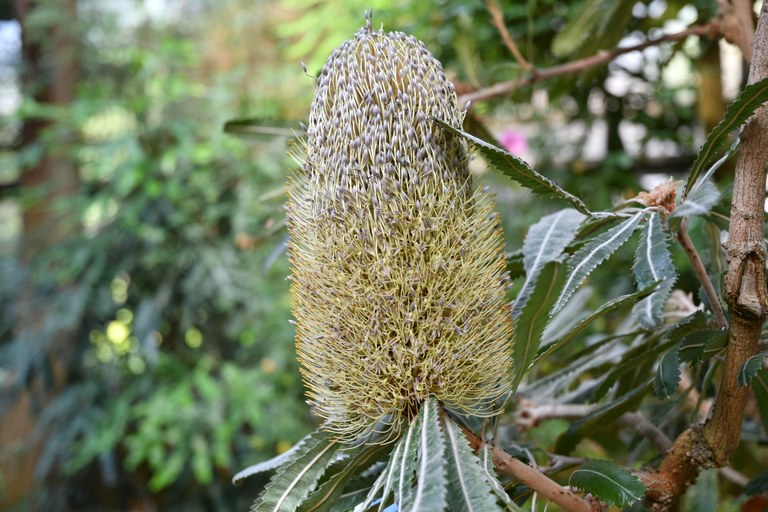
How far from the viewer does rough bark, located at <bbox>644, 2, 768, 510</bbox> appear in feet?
1.54

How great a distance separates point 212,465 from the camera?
2051 millimetres

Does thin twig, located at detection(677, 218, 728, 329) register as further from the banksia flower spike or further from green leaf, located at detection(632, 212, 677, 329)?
the banksia flower spike

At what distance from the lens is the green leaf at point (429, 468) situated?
0.38 m

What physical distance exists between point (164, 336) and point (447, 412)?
6.21 feet

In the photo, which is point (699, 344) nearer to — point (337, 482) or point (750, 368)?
point (750, 368)

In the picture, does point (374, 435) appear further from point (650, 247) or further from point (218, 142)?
point (218, 142)

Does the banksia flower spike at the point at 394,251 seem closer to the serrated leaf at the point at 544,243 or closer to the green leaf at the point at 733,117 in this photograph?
the serrated leaf at the point at 544,243

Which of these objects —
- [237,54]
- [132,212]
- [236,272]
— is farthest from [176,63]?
[236,272]

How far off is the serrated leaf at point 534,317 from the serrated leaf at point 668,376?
118mm

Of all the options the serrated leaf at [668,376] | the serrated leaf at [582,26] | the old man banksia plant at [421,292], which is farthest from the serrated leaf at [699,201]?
the serrated leaf at [582,26]

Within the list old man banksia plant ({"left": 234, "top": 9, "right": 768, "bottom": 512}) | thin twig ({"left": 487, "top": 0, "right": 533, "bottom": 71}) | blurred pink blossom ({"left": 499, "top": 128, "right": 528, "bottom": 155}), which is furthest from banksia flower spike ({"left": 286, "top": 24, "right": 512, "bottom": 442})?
blurred pink blossom ({"left": 499, "top": 128, "right": 528, "bottom": 155})

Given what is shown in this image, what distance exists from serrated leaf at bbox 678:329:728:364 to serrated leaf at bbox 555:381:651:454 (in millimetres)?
89

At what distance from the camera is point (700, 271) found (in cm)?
51

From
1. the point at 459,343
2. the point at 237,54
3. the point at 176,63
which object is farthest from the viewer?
the point at 237,54
